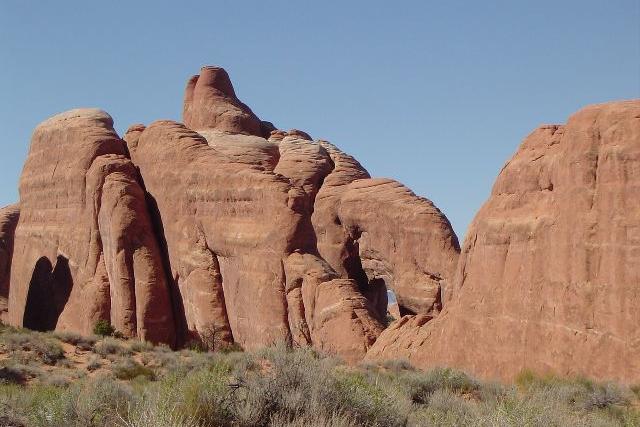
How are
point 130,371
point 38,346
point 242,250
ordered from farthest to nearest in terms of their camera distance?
1. point 242,250
2. point 38,346
3. point 130,371

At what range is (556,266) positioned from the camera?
18438 millimetres

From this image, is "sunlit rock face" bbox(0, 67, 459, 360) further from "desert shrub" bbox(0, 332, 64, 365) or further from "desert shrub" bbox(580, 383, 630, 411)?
"desert shrub" bbox(580, 383, 630, 411)

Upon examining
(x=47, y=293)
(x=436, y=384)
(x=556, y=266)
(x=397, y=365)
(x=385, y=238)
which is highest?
(x=385, y=238)

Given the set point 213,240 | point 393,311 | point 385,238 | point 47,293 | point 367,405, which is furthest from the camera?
point 393,311

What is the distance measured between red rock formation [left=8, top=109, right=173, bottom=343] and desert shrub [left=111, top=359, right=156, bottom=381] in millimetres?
10117

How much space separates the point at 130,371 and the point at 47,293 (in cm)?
1928

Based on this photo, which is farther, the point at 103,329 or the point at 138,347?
the point at 103,329

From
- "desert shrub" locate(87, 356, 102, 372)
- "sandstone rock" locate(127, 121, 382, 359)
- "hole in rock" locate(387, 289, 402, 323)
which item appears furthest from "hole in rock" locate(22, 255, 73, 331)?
"hole in rock" locate(387, 289, 402, 323)

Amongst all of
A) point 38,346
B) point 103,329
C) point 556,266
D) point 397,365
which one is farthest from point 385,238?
point 38,346

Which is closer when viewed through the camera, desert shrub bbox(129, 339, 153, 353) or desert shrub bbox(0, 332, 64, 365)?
desert shrub bbox(0, 332, 64, 365)

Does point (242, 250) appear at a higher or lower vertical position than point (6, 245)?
higher

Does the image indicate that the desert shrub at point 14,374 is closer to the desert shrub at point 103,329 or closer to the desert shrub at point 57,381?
the desert shrub at point 57,381

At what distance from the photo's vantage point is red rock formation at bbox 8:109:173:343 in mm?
30453

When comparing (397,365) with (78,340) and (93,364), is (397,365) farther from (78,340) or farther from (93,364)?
(78,340)
